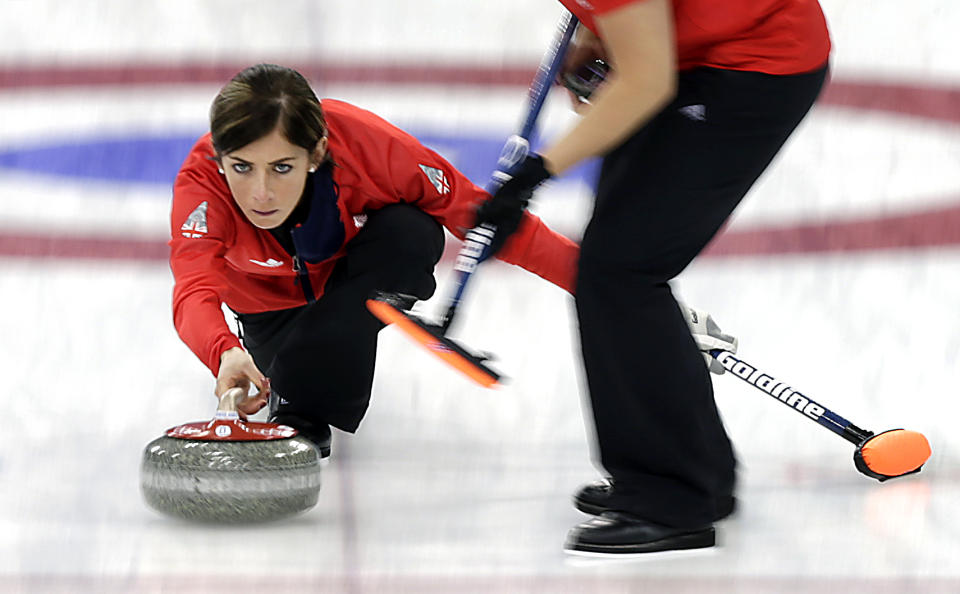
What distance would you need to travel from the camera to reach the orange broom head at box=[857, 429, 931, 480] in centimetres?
187

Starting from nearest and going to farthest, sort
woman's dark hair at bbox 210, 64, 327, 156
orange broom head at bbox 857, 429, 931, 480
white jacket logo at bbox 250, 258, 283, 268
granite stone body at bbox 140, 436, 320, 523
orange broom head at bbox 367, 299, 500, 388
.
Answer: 1. orange broom head at bbox 367, 299, 500, 388
2. granite stone body at bbox 140, 436, 320, 523
3. woman's dark hair at bbox 210, 64, 327, 156
4. orange broom head at bbox 857, 429, 931, 480
5. white jacket logo at bbox 250, 258, 283, 268

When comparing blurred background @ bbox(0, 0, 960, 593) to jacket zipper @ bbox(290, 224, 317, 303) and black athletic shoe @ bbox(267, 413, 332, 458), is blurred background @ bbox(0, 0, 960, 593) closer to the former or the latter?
black athletic shoe @ bbox(267, 413, 332, 458)

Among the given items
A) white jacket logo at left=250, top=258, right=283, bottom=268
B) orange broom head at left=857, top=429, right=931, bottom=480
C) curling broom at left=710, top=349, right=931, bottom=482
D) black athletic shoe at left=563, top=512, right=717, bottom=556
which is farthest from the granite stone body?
orange broom head at left=857, top=429, right=931, bottom=480

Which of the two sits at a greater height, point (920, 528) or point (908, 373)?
point (920, 528)

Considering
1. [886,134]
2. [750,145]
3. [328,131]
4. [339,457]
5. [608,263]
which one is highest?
[750,145]

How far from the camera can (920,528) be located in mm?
1613

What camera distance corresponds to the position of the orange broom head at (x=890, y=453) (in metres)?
1.87

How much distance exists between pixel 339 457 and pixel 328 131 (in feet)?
1.67

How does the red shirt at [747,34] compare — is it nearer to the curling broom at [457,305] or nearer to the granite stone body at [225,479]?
the curling broom at [457,305]

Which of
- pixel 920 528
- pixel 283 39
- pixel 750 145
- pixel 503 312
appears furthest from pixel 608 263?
pixel 283 39

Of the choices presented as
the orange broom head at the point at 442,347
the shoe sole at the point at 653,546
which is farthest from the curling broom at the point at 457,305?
the shoe sole at the point at 653,546

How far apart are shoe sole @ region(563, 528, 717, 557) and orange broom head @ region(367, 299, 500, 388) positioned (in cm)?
22

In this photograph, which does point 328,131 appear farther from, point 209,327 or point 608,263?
point 608,263

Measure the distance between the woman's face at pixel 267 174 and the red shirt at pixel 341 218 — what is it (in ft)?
0.24
